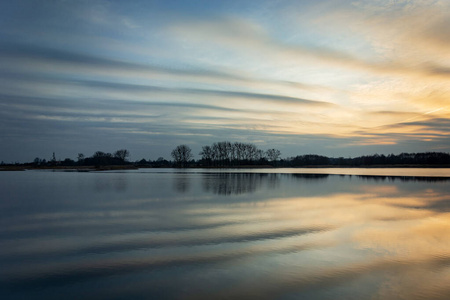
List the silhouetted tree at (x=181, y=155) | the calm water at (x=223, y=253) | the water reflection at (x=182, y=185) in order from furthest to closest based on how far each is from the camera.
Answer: the silhouetted tree at (x=181, y=155), the water reflection at (x=182, y=185), the calm water at (x=223, y=253)

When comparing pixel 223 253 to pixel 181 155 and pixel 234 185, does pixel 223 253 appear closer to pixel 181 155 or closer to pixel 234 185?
pixel 234 185

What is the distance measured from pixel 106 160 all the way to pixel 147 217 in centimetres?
10867

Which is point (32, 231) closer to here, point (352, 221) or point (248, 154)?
point (352, 221)

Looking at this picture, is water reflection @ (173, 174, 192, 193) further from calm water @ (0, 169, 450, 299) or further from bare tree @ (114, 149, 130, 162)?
bare tree @ (114, 149, 130, 162)

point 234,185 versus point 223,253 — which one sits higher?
point 234,185

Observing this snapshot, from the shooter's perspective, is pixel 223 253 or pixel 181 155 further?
pixel 181 155

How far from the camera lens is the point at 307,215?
14.8m

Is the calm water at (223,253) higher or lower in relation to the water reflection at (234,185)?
lower

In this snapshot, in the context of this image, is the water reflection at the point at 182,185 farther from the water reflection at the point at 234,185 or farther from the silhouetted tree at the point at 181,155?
the silhouetted tree at the point at 181,155

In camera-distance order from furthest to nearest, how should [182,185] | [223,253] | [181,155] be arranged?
[181,155]
[182,185]
[223,253]

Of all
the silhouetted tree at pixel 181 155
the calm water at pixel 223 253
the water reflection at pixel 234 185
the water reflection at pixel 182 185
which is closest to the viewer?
the calm water at pixel 223 253

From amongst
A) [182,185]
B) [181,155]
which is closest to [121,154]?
[181,155]

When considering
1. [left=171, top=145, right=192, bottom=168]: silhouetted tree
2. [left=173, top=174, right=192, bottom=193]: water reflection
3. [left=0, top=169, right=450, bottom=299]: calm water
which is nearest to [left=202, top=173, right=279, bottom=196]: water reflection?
[left=173, top=174, right=192, bottom=193]: water reflection

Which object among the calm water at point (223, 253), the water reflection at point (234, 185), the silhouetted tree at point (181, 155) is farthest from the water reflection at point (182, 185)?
the silhouetted tree at point (181, 155)
